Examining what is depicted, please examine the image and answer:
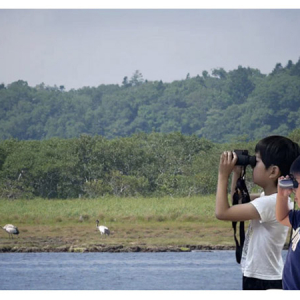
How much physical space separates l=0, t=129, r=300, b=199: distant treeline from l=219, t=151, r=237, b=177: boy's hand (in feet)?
12.8

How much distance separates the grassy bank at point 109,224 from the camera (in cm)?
561

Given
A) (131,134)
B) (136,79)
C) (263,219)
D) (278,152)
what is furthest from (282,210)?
(131,134)

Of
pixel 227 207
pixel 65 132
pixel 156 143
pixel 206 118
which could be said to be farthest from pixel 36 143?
pixel 227 207

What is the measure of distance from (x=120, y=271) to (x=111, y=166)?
91 cm

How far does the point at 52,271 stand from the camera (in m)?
5.54

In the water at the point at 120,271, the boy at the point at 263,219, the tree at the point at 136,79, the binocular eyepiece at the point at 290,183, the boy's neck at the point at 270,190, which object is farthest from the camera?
the tree at the point at 136,79

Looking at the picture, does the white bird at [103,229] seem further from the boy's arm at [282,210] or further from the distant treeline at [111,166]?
the boy's arm at [282,210]

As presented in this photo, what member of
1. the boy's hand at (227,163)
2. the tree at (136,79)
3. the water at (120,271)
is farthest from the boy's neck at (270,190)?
the tree at (136,79)

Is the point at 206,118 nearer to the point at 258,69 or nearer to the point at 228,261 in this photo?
the point at 258,69

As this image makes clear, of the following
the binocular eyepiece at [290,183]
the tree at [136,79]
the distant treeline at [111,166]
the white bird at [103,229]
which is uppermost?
the tree at [136,79]

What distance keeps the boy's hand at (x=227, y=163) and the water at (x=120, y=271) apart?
357 cm

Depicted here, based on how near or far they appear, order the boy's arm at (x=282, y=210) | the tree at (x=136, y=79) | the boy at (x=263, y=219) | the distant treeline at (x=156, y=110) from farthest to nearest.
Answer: the distant treeline at (x=156, y=110) < the tree at (x=136, y=79) < the boy at (x=263, y=219) < the boy's arm at (x=282, y=210)

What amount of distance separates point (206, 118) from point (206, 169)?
448 mm

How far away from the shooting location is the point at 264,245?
69.0 inches
